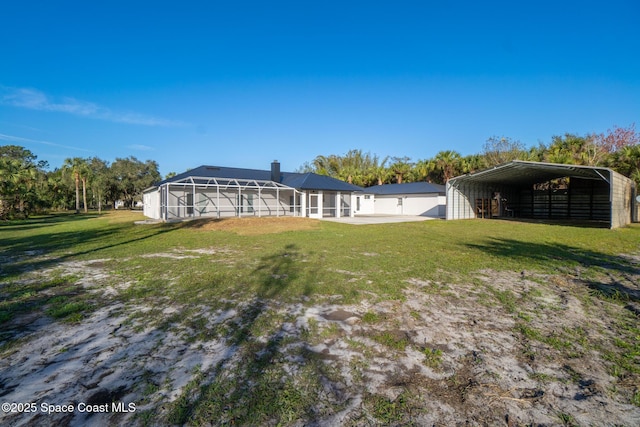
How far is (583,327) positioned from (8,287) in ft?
31.2

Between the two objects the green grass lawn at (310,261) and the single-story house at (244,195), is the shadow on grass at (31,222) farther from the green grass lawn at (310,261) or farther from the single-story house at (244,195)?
the green grass lawn at (310,261)

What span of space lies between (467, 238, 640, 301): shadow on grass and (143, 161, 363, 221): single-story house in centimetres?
1710

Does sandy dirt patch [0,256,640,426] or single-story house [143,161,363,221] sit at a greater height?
single-story house [143,161,363,221]

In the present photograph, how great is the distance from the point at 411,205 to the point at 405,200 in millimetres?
922

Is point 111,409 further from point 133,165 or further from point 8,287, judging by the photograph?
point 133,165

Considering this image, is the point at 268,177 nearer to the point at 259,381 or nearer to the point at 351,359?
the point at 351,359

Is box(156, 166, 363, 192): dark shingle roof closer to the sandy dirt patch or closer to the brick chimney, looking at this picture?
the brick chimney

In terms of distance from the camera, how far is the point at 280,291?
18.1 feet

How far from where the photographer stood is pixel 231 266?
7.55 meters

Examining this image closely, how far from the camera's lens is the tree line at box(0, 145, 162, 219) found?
26.7 m

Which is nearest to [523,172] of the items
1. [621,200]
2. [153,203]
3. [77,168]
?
[621,200]

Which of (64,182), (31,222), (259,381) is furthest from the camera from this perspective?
(64,182)

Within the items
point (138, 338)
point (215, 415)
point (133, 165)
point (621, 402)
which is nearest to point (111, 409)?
point (215, 415)

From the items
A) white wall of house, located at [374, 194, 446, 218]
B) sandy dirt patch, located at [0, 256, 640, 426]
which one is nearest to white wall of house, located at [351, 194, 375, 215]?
white wall of house, located at [374, 194, 446, 218]
